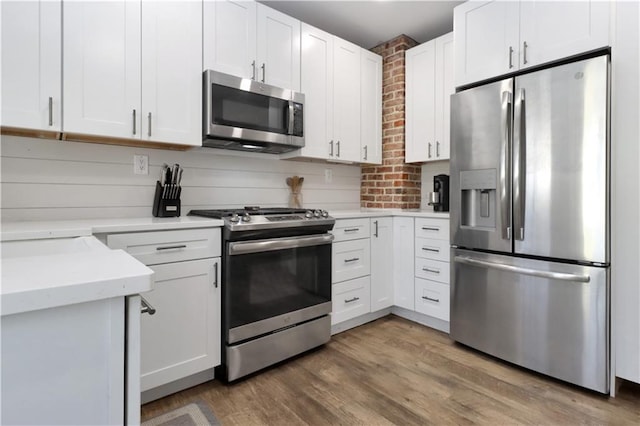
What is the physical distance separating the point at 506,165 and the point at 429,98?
123cm

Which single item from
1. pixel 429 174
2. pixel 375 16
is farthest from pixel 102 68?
pixel 429 174

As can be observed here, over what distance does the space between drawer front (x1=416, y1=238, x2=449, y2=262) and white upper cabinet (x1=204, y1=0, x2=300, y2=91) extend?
1615 mm

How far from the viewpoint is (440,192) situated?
3.12 metres

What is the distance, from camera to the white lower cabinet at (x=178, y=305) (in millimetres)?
1744

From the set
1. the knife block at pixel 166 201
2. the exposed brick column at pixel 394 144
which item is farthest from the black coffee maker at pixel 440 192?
the knife block at pixel 166 201

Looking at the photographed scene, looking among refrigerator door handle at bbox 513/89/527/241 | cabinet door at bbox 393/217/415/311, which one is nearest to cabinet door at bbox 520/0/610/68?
refrigerator door handle at bbox 513/89/527/241

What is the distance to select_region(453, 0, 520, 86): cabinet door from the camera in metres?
2.28

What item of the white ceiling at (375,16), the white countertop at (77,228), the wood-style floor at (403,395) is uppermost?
the white ceiling at (375,16)

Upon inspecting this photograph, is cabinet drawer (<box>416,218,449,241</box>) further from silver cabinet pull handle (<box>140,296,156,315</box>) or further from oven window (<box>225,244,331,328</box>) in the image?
silver cabinet pull handle (<box>140,296,156,315</box>)

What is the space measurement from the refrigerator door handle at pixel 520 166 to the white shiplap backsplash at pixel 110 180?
5.84ft

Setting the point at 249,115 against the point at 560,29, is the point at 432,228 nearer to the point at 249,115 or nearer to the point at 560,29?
the point at 560,29

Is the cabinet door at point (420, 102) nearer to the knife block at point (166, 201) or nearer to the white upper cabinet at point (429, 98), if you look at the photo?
the white upper cabinet at point (429, 98)

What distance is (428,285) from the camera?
2.83 m

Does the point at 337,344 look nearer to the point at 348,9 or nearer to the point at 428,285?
the point at 428,285
